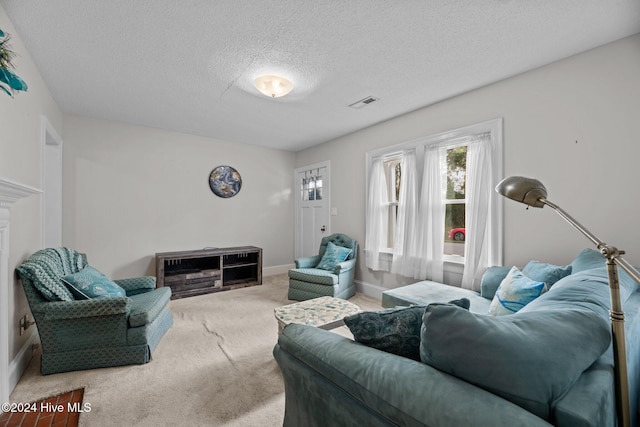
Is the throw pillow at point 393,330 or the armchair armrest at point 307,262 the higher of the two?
the throw pillow at point 393,330

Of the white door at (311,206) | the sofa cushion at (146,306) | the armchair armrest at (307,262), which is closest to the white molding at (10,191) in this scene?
the sofa cushion at (146,306)

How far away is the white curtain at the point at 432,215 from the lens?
3166mm

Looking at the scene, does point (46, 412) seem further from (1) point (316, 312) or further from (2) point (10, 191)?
(1) point (316, 312)

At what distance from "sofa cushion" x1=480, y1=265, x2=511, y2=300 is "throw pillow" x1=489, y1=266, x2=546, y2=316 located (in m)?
0.49

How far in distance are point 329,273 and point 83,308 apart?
100 inches

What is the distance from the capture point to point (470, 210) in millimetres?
2889

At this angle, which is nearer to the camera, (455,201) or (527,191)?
(527,191)

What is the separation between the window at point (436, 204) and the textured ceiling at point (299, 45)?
61 cm

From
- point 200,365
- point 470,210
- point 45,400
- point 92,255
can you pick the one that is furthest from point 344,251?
point 92,255

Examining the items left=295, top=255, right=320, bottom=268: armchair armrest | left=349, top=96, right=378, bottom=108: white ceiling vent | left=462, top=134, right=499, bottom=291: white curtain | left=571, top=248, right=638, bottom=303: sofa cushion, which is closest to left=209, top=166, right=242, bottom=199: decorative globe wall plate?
left=295, top=255, right=320, bottom=268: armchair armrest

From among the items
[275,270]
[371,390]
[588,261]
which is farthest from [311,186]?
[371,390]

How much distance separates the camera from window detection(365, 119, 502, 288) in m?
2.76

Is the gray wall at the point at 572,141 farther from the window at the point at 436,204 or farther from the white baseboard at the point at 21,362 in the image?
the white baseboard at the point at 21,362

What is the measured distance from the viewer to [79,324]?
204cm
